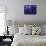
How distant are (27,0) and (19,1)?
0.32 m

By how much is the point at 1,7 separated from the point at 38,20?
62.1 inches

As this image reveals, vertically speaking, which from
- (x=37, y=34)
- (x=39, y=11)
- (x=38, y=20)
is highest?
(x=39, y=11)

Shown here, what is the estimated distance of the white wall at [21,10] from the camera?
17.3 feet

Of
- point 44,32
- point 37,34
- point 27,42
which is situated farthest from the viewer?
point 44,32

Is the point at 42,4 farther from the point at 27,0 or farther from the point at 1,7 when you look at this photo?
the point at 1,7

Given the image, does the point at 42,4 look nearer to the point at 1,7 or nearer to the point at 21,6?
the point at 21,6

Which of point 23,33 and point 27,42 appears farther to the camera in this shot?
point 23,33

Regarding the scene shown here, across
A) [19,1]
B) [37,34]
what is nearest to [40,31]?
[37,34]

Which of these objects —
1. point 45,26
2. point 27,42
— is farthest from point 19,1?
point 27,42

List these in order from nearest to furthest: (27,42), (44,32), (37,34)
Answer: (27,42) → (37,34) → (44,32)

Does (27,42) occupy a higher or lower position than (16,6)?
lower

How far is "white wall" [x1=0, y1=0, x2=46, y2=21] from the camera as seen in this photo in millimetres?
5285

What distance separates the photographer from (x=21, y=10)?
17.4 ft

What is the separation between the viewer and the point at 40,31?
16.2 ft
